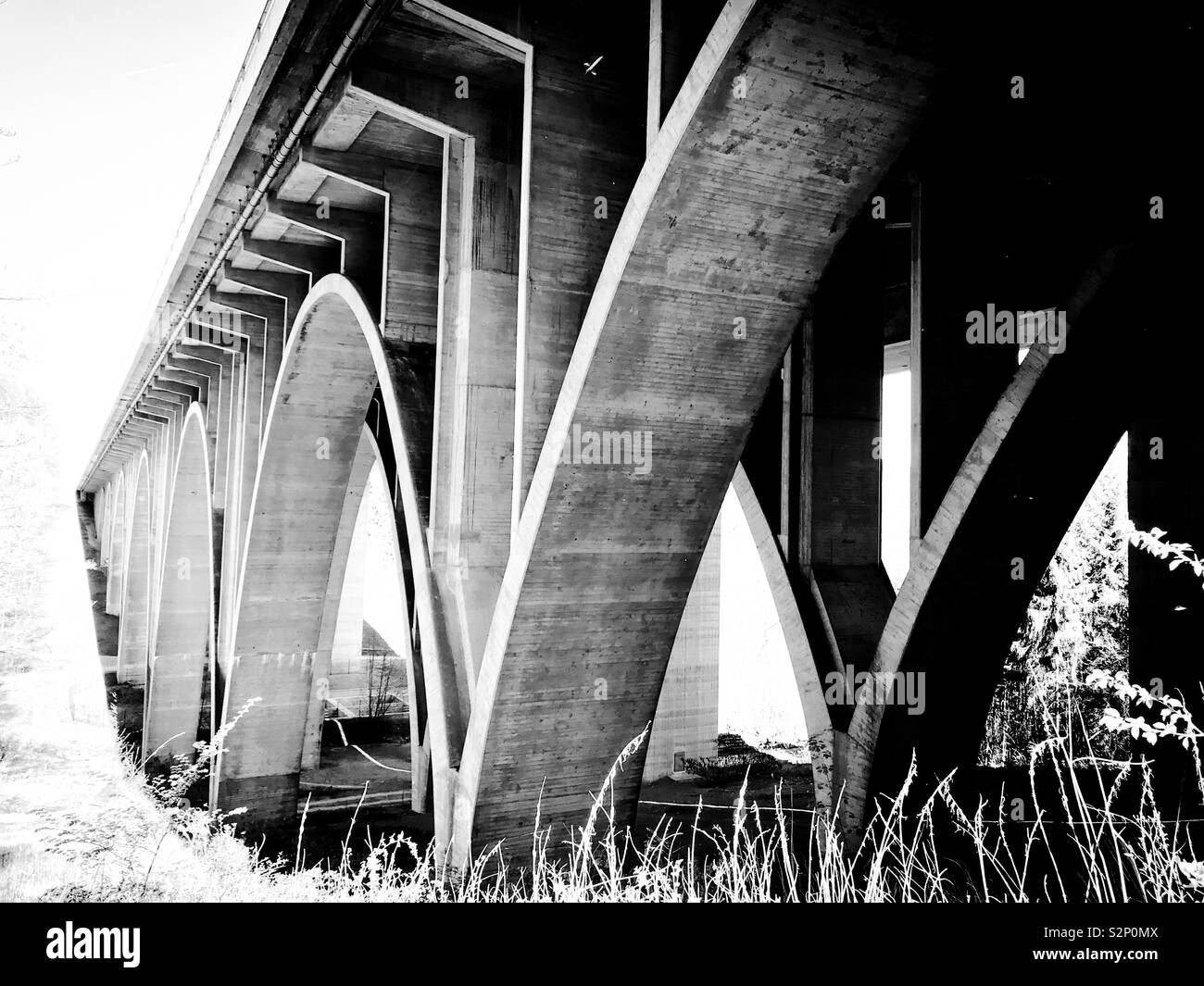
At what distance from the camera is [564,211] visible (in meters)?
7.57

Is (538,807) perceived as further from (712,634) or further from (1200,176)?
(712,634)

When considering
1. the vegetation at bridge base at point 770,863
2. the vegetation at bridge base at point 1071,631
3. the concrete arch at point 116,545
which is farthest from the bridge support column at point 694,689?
the concrete arch at point 116,545

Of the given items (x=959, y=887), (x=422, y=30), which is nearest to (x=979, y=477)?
(x=959, y=887)

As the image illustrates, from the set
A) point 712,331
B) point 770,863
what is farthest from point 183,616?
point 770,863

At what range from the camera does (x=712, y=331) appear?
Result: 20.7 feet

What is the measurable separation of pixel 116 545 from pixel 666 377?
189 ft

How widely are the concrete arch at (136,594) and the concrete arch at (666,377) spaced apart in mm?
34589

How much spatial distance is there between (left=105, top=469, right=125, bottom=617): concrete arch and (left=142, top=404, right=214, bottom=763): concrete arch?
2818cm

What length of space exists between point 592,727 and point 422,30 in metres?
6.25

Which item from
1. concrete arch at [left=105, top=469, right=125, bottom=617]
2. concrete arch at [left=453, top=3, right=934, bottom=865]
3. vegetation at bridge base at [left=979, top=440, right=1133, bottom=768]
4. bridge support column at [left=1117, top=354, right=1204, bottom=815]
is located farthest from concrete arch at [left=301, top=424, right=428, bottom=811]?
concrete arch at [left=105, top=469, right=125, bottom=617]

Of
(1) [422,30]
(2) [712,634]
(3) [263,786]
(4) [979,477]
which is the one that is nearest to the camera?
(4) [979,477]

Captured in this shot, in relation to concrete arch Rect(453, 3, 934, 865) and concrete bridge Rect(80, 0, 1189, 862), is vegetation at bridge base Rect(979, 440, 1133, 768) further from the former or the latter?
concrete arch Rect(453, 3, 934, 865)

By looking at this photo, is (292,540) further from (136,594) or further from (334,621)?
(136,594)

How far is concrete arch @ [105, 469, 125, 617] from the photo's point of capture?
53250mm
